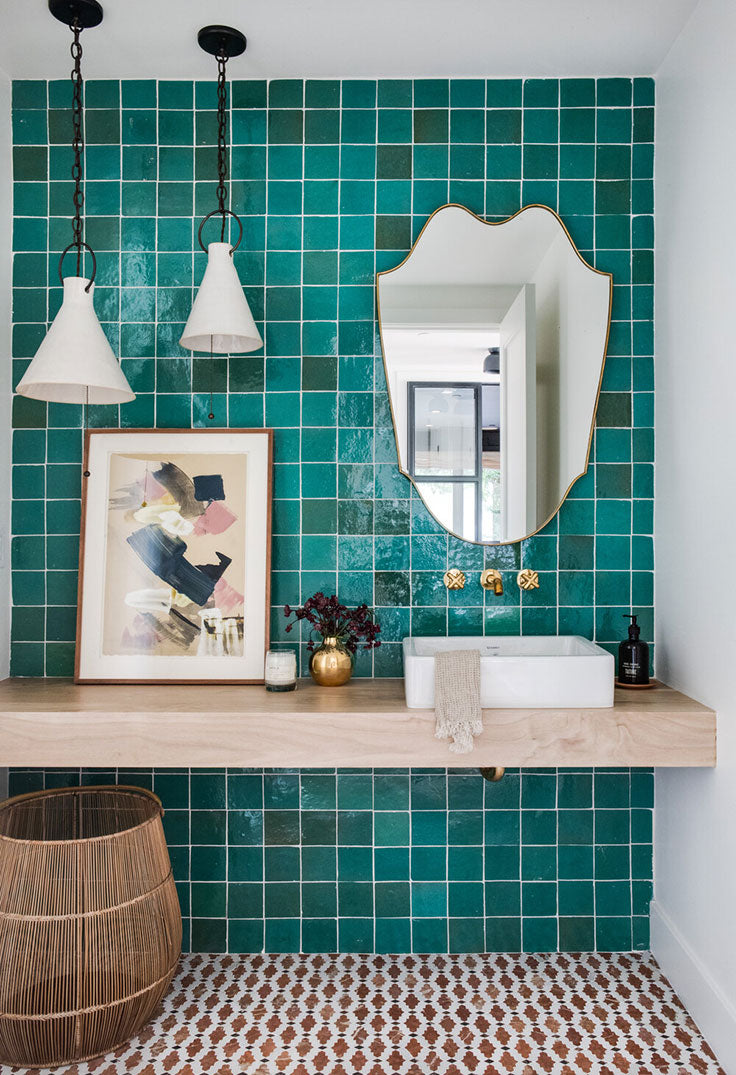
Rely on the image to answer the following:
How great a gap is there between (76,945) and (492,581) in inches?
57.3

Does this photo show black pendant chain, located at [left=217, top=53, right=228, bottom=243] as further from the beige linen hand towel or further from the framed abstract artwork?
the beige linen hand towel

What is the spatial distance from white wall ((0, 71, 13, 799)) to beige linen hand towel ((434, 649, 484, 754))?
4.44ft

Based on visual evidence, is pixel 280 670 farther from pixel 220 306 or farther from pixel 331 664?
pixel 220 306

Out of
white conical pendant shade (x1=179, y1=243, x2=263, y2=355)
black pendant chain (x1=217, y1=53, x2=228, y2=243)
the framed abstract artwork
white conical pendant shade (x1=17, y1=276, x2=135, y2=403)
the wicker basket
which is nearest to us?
the wicker basket

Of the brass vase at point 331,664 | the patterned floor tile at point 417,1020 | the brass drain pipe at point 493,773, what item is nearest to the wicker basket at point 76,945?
the patterned floor tile at point 417,1020

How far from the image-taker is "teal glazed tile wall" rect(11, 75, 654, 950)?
2467 mm

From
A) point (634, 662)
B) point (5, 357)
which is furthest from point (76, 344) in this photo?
point (634, 662)

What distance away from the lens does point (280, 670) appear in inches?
88.3

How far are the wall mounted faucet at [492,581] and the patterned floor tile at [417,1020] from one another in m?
1.12

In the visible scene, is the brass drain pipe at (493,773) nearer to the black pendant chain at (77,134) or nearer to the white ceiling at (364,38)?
the black pendant chain at (77,134)

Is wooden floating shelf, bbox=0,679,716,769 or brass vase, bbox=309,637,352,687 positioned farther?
brass vase, bbox=309,637,352,687

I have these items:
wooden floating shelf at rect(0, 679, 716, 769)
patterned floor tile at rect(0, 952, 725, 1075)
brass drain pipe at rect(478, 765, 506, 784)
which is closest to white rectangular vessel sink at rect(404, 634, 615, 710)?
wooden floating shelf at rect(0, 679, 716, 769)

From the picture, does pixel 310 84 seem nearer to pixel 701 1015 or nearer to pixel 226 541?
pixel 226 541

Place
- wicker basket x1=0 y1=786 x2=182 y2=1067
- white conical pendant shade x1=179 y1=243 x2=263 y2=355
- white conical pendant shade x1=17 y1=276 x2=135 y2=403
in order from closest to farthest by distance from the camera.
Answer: wicker basket x1=0 y1=786 x2=182 y2=1067, white conical pendant shade x1=17 y1=276 x2=135 y2=403, white conical pendant shade x1=179 y1=243 x2=263 y2=355
